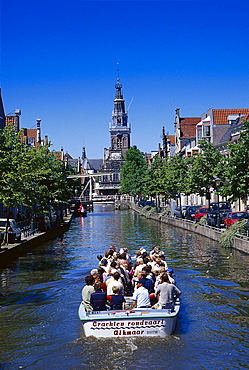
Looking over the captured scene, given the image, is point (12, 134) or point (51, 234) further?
point (51, 234)

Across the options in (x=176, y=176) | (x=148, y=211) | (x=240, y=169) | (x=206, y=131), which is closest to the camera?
(x=240, y=169)

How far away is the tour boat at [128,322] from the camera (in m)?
15.4

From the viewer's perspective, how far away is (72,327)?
17672 millimetres

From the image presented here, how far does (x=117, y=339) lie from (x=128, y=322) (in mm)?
564

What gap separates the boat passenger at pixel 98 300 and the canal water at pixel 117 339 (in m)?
0.90

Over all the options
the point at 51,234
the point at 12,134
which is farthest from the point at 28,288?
the point at 51,234

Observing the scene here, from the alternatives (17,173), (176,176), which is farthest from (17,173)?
(176,176)

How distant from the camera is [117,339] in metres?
15.4

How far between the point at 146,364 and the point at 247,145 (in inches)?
927

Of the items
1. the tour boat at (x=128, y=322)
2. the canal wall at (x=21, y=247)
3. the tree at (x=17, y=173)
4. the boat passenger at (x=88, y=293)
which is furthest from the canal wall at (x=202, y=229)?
the boat passenger at (x=88, y=293)

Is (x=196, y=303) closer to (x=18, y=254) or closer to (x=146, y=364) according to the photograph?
(x=146, y=364)

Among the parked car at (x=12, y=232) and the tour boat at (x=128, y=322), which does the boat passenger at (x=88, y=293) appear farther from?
the parked car at (x=12, y=232)

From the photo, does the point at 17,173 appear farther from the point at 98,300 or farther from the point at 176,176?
the point at 176,176

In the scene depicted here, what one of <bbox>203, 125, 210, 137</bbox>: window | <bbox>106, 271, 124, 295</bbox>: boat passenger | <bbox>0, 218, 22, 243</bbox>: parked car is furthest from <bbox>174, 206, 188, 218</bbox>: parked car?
<bbox>106, 271, 124, 295</bbox>: boat passenger
